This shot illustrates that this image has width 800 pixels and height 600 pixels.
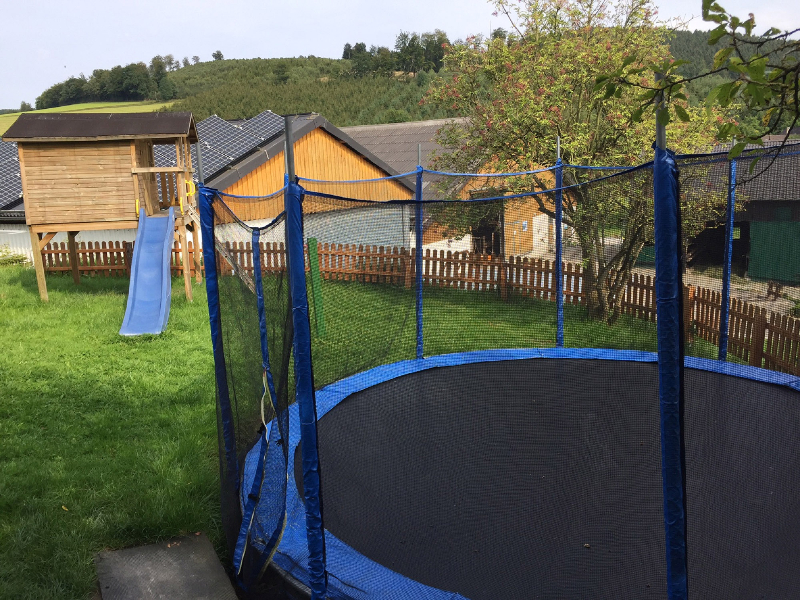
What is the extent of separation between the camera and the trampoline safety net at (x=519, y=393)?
245cm

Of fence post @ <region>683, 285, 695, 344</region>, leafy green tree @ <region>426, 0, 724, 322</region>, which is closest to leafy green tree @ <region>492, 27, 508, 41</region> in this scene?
leafy green tree @ <region>426, 0, 724, 322</region>

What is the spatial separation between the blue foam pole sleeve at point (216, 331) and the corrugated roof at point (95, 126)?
6.55 m

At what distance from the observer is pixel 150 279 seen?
7902 millimetres

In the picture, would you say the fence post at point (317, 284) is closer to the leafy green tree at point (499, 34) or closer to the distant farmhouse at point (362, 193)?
the distant farmhouse at point (362, 193)

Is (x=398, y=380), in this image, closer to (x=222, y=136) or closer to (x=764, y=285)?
(x=764, y=285)

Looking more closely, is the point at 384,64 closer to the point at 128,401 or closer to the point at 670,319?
the point at 128,401

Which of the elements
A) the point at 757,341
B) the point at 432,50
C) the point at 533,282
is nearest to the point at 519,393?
the point at 533,282

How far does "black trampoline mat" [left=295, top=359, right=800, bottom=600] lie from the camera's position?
2436mm

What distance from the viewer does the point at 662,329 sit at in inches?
64.7

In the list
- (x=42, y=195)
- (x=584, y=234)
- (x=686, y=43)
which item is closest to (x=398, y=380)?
(x=584, y=234)

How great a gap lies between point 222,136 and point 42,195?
5748mm

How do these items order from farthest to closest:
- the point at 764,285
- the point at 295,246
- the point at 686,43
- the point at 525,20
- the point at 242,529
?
the point at 686,43, the point at 525,20, the point at 764,285, the point at 242,529, the point at 295,246

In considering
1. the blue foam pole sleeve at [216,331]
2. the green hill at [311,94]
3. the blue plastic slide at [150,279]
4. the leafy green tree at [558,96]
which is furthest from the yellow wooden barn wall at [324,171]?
the green hill at [311,94]

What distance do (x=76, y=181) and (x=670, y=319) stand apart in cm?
870
